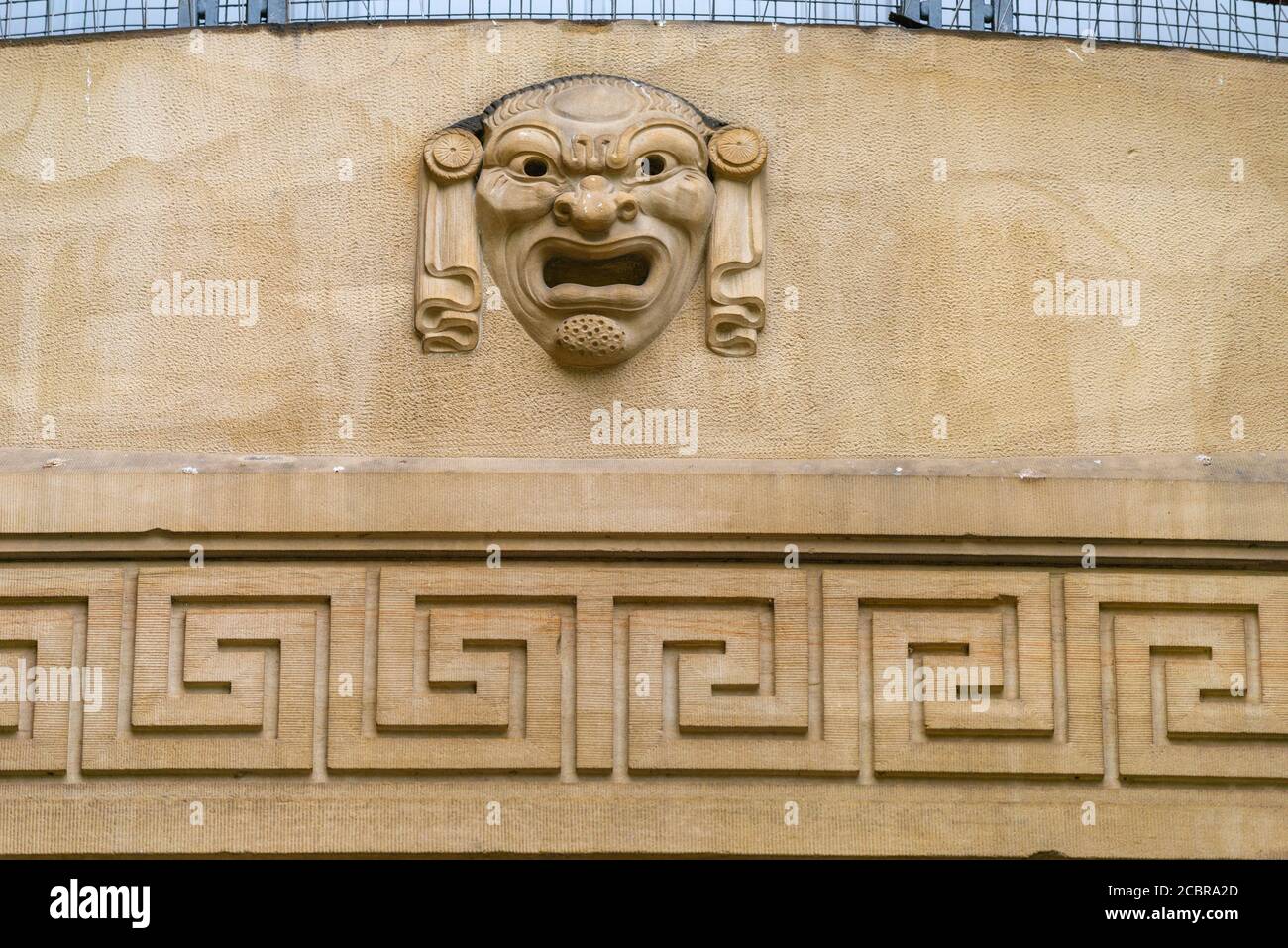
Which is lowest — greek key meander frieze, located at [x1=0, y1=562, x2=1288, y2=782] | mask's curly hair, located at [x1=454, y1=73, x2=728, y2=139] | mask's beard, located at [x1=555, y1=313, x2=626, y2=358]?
greek key meander frieze, located at [x1=0, y1=562, x2=1288, y2=782]

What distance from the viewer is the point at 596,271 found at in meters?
9.26

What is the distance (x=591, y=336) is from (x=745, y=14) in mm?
1627

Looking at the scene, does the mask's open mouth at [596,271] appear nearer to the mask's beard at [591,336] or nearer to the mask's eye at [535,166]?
the mask's beard at [591,336]

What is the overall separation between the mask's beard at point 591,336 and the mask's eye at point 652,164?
1.93 feet

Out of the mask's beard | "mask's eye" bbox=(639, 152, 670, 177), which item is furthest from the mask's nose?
the mask's beard

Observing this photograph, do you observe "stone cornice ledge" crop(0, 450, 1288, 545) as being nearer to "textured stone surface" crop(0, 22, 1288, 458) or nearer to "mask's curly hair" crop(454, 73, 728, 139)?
"textured stone surface" crop(0, 22, 1288, 458)

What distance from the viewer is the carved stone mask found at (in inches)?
360

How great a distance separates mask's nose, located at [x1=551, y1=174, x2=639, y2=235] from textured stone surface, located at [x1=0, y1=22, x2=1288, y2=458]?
49cm

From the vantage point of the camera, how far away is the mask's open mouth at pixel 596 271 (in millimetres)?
9242

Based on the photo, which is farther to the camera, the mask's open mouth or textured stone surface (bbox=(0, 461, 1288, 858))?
the mask's open mouth

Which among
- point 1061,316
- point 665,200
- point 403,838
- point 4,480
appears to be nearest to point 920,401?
point 1061,316

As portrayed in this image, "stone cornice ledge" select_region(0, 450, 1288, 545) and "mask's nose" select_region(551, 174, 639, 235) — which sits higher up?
"mask's nose" select_region(551, 174, 639, 235)

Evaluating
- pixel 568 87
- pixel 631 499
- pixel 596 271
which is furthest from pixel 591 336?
pixel 568 87

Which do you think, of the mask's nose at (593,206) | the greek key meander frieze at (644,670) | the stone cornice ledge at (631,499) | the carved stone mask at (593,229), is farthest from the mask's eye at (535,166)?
the greek key meander frieze at (644,670)
